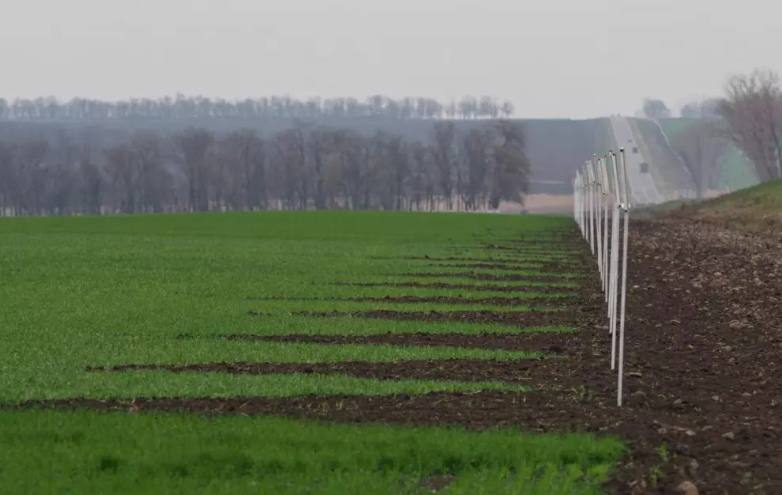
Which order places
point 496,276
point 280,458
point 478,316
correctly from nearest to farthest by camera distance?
point 280,458 < point 478,316 < point 496,276

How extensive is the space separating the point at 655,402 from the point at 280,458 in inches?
184

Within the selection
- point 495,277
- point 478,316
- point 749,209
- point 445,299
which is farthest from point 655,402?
point 749,209

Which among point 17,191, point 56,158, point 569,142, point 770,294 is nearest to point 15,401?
point 770,294

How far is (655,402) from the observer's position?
42.6 feet

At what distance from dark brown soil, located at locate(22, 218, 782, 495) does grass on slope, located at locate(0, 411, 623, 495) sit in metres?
0.56

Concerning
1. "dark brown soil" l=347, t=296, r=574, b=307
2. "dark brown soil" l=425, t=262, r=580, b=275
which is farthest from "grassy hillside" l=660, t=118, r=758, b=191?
"dark brown soil" l=347, t=296, r=574, b=307

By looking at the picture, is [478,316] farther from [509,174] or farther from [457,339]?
[509,174]

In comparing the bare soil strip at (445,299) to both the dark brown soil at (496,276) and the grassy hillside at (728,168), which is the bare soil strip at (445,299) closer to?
the dark brown soil at (496,276)

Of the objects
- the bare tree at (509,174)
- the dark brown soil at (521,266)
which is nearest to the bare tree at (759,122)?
the bare tree at (509,174)

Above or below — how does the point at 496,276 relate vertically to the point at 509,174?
below

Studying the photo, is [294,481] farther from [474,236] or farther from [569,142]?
[569,142]

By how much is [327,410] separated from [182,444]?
2.21 m

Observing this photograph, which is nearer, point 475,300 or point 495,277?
point 475,300

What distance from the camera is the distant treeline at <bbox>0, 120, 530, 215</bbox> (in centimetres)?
13625
